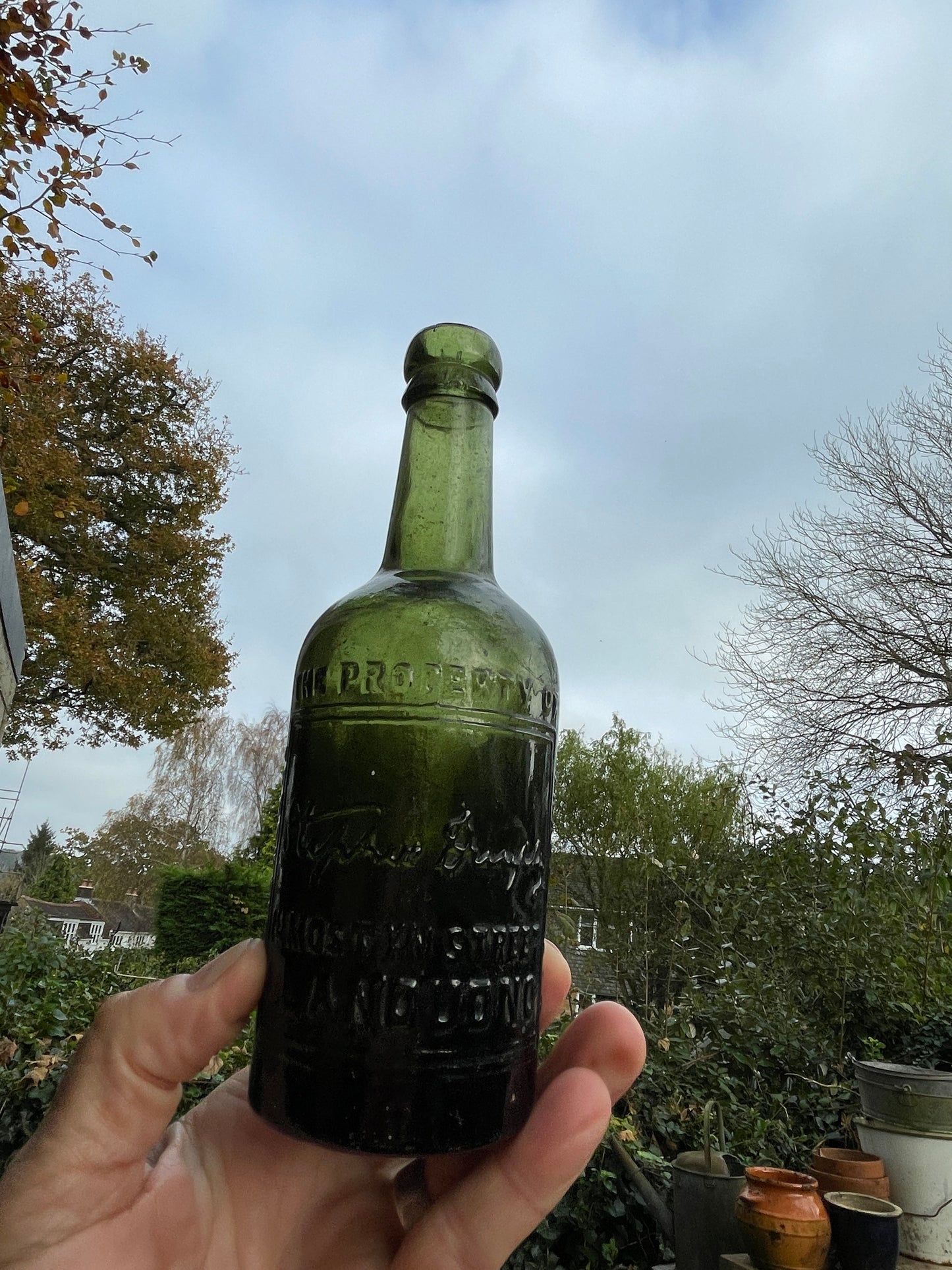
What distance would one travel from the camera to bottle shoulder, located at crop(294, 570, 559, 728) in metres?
1.16

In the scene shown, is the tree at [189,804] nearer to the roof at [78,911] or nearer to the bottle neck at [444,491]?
the roof at [78,911]

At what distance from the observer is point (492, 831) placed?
3.60 ft

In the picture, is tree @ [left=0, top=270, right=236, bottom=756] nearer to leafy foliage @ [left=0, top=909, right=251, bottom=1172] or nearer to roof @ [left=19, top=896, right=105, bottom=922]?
leafy foliage @ [left=0, top=909, right=251, bottom=1172]

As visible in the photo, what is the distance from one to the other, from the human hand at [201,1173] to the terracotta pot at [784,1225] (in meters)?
1.75

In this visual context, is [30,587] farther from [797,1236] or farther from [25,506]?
[797,1236]

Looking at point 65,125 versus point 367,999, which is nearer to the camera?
point 367,999

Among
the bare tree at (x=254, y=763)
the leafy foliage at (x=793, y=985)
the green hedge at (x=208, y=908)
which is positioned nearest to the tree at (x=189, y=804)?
the bare tree at (x=254, y=763)

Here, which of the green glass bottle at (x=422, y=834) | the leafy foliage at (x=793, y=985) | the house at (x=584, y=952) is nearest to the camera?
the green glass bottle at (x=422, y=834)

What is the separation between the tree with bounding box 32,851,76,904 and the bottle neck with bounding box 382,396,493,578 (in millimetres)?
21148

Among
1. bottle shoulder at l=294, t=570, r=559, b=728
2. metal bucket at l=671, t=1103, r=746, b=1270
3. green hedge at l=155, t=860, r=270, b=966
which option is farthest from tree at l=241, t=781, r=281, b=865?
bottle shoulder at l=294, t=570, r=559, b=728

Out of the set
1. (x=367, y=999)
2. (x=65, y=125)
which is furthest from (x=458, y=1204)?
(x=65, y=125)

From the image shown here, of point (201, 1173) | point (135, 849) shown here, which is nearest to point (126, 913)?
point (135, 849)

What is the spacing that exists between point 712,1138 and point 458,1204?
9.46 ft

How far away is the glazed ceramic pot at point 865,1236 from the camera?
2.47 m
